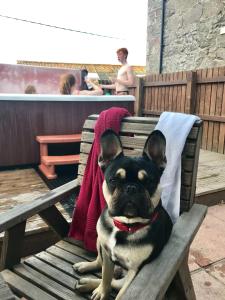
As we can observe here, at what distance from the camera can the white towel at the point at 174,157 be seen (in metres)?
1.57

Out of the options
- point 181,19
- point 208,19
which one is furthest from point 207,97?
point 181,19

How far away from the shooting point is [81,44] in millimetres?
20656

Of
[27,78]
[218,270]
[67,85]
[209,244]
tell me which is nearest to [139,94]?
[67,85]

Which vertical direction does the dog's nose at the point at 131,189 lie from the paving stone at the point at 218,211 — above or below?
above

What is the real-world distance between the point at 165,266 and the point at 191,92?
218 inches

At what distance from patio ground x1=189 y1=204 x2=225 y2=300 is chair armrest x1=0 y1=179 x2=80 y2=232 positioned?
1141 mm

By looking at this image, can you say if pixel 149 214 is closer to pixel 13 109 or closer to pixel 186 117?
pixel 186 117

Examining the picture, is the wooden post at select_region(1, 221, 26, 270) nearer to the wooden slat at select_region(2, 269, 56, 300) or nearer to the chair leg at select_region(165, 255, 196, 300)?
the wooden slat at select_region(2, 269, 56, 300)

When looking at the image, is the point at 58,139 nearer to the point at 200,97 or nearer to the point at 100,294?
the point at 100,294

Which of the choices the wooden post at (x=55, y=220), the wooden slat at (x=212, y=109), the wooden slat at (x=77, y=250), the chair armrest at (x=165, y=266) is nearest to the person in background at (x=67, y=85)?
the wooden slat at (x=212, y=109)

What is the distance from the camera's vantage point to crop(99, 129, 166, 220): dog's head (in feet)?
4.02

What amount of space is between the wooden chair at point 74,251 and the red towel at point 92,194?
0.06 m

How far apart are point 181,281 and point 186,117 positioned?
844mm

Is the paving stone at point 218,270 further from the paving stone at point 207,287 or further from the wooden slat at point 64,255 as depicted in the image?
the wooden slat at point 64,255
